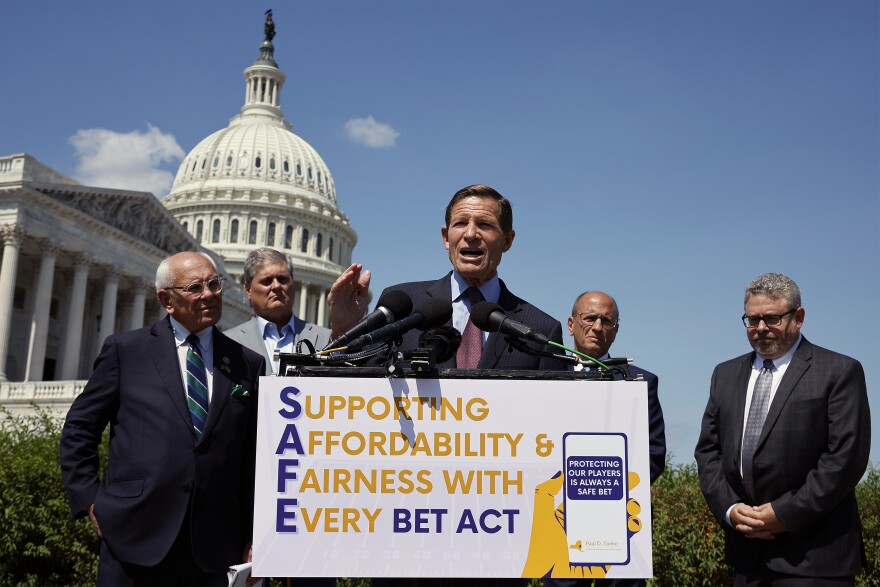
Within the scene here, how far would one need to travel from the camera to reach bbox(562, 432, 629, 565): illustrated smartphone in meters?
2.86

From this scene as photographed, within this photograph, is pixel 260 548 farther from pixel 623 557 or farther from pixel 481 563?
pixel 623 557

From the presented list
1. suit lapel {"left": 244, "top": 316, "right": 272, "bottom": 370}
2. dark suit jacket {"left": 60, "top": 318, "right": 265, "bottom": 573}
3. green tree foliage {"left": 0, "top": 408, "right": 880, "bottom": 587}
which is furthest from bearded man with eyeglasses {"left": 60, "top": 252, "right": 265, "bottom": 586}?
green tree foliage {"left": 0, "top": 408, "right": 880, "bottom": 587}

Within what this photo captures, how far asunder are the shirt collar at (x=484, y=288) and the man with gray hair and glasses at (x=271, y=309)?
171cm

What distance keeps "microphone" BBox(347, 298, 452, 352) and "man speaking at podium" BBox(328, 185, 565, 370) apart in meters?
0.27

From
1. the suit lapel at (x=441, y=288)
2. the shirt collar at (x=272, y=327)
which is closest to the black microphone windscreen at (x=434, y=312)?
the suit lapel at (x=441, y=288)

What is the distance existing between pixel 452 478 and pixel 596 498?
0.46 m

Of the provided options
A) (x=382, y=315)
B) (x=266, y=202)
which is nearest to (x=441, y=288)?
(x=382, y=315)

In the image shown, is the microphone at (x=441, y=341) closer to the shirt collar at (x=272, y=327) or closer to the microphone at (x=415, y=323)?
the microphone at (x=415, y=323)

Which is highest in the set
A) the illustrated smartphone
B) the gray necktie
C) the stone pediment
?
the stone pediment

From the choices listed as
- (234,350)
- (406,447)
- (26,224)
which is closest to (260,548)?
(406,447)

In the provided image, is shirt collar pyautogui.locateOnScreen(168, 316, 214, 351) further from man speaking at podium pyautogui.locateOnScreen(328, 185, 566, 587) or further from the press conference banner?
the press conference banner

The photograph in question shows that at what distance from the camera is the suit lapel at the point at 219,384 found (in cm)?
393

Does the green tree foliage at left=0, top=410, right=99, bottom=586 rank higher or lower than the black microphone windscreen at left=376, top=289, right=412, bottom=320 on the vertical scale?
lower

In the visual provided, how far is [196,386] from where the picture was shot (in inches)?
158
